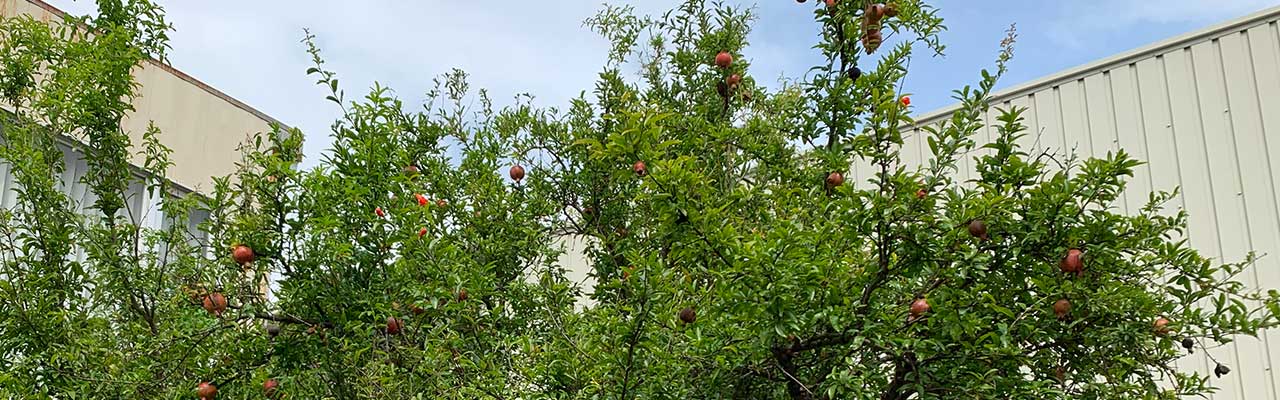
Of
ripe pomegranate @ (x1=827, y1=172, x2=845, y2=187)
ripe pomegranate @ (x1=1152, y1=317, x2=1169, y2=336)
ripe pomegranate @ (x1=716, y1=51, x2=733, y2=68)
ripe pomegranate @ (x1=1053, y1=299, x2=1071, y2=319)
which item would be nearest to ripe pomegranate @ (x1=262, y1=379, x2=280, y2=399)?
ripe pomegranate @ (x1=827, y1=172, x2=845, y2=187)

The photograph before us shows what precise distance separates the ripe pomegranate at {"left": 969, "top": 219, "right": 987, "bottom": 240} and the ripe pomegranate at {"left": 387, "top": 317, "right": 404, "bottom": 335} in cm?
213

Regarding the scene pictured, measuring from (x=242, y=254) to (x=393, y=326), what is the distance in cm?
62

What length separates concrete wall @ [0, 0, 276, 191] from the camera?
8867 millimetres

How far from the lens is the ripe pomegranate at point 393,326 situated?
4.68 meters

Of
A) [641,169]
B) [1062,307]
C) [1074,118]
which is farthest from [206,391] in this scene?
[1074,118]

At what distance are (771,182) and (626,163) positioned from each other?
165cm

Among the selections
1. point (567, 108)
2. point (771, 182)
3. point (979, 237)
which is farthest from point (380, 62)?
point (979, 237)

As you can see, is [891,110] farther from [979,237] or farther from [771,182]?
[771,182]

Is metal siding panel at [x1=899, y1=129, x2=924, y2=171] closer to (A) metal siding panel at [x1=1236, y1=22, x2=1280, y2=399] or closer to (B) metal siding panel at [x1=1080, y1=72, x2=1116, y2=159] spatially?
(B) metal siding panel at [x1=1080, y1=72, x2=1116, y2=159]

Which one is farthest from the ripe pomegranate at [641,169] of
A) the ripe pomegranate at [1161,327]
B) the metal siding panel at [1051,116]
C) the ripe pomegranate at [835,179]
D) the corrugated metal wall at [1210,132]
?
the metal siding panel at [1051,116]

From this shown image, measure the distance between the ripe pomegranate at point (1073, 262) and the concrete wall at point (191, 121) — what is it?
648 cm

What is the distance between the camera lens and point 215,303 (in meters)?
4.84

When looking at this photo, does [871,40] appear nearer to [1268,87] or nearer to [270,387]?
[270,387]

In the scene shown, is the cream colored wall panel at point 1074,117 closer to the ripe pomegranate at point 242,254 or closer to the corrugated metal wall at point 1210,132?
the corrugated metal wall at point 1210,132
